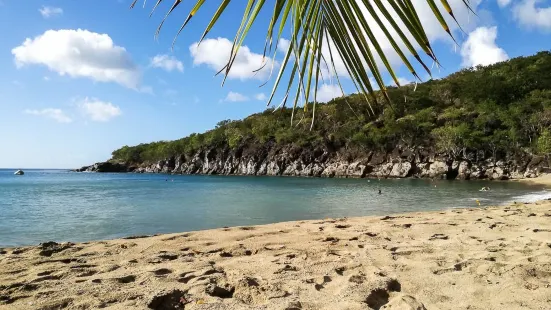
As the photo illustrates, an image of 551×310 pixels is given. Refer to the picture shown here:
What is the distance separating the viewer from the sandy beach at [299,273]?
3.19 m

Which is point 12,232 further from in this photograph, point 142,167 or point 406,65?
point 142,167

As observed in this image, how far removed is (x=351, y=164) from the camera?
60.5 metres

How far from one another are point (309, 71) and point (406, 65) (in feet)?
1.02

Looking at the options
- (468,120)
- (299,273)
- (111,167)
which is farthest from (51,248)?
(111,167)

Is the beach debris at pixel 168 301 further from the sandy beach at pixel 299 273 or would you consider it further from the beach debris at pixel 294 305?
the beach debris at pixel 294 305

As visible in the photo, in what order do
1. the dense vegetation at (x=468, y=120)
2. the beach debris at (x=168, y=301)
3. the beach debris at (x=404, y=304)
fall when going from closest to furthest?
the beach debris at (x=404, y=304)
the beach debris at (x=168, y=301)
the dense vegetation at (x=468, y=120)

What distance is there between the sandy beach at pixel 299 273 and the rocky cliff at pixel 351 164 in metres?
43.6

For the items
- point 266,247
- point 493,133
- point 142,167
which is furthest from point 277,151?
point 266,247

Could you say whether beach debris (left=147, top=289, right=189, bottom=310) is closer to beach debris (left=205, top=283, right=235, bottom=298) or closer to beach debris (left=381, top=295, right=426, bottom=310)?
beach debris (left=205, top=283, right=235, bottom=298)

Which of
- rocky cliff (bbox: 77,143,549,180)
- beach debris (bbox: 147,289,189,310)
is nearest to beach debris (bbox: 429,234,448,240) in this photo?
beach debris (bbox: 147,289,189,310)

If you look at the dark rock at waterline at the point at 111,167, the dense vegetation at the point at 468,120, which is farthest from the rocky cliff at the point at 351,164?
the dark rock at waterline at the point at 111,167

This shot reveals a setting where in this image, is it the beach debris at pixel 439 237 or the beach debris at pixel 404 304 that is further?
the beach debris at pixel 439 237

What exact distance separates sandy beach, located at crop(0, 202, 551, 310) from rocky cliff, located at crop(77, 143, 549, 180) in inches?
1718

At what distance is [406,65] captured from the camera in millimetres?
1070
